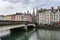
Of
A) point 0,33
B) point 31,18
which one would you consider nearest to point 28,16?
point 31,18

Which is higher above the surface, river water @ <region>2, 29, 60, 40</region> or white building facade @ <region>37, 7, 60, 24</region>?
white building facade @ <region>37, 7, 60, 24</region>

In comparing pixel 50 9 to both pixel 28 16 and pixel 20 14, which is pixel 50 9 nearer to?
pixel 28 16

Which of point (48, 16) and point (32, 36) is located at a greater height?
point (48, 16)

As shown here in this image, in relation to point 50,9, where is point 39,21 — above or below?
below

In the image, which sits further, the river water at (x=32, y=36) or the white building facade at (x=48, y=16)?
the white building facade at (x=48, y=16)

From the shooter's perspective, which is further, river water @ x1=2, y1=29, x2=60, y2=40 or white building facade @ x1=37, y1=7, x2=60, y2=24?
white building facade @ x1=37, y1=7, x2=60, y2=24

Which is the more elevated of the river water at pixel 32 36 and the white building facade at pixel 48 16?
the white building facade at pixel 48 16

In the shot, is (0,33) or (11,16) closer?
(0,33)

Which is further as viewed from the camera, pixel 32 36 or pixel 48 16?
pixel 48 16

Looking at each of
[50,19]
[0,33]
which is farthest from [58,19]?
[0,33]

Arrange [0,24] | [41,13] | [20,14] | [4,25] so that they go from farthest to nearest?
1. [20,14]
2. [41,13]
3. [4,25]
4. [0,24]

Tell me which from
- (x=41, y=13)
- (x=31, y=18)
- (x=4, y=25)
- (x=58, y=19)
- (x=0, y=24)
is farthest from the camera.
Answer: (x=31, y=18)

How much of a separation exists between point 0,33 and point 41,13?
7176 centimetres

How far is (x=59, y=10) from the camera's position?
94.4 m
